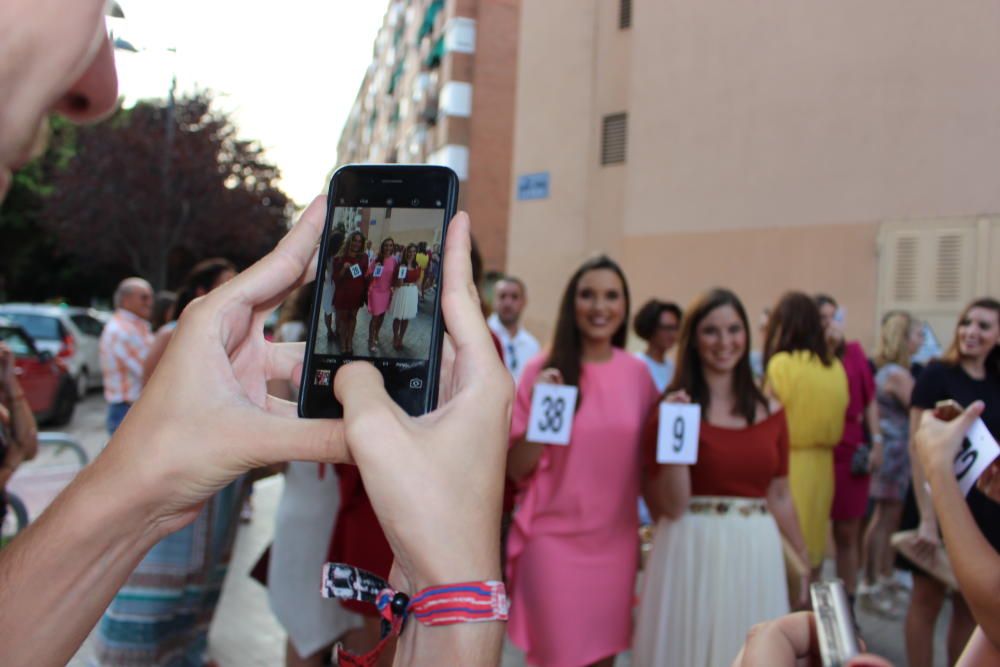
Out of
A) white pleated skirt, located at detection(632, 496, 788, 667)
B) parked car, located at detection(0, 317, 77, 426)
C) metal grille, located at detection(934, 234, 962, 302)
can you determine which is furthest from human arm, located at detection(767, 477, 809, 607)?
parked car, located at detection(0, 317, 77, 426)

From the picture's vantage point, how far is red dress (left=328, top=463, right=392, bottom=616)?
2.87 m

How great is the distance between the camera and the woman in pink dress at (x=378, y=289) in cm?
121

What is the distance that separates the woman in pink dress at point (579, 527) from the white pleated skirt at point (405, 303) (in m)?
2.25

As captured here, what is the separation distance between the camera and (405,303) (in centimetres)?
120

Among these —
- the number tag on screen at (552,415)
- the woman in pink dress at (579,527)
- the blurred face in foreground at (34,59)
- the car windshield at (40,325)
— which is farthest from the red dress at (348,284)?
the car windshield at (40,325)

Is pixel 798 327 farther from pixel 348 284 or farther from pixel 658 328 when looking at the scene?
pixel 348 284

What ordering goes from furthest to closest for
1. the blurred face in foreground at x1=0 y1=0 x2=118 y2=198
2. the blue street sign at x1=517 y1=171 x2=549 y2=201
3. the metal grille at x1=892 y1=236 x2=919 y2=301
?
the blue street sign at x1=517 y1=171 x2=549 y2=201, the metal grille at x1=892 y1=236 x2=919 y2=301, the blurred face in foreground at x1=0 y1=0 x2=118 y2=198

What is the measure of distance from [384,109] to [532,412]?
126 feet

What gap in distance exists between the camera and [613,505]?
134 inches

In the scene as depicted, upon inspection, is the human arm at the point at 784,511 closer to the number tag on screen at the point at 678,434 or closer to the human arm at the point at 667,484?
the human arm at the point at 667,484

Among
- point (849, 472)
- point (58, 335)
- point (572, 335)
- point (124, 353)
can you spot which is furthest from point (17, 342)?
point (849, 472)

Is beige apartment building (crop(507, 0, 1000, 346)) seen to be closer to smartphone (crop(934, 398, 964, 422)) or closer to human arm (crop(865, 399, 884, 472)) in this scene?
human arm (crop(865, 399, 884, 472))

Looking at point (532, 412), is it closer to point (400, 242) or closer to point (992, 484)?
point (992, 484)

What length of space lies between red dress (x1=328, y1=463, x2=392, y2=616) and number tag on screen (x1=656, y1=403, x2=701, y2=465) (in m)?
1.14
